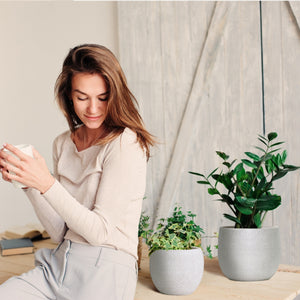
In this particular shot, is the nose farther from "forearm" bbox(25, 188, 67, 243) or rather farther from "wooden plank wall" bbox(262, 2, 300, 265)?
"wooden plank wall" bbox(262, 2, 300, 265)

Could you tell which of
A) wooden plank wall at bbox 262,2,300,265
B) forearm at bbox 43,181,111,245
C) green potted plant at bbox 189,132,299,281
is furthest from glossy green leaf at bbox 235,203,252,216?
wooden plank wall at bbox 262,2,300,265

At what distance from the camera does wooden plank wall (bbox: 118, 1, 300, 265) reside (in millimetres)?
3023

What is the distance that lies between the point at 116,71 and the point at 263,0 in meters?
1.82

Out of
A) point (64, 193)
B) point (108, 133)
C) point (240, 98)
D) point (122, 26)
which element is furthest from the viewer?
point (122, 26)

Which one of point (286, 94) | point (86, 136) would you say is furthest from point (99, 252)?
point (286, 94)

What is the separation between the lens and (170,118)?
3570 mm

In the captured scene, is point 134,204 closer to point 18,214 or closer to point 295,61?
point 295,61

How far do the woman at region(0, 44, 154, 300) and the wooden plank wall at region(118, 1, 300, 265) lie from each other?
1642 mm

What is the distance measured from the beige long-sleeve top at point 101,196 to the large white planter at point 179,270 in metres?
0.10

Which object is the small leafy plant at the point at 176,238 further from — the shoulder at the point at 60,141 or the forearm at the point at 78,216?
the shoulder at the point at 60,141

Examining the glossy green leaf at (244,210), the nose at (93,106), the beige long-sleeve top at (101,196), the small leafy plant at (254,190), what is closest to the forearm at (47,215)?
the beige long-sleeve top at (101,196)

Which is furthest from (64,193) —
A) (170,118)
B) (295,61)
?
(170,118)

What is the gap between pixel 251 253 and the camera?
1.64 metres

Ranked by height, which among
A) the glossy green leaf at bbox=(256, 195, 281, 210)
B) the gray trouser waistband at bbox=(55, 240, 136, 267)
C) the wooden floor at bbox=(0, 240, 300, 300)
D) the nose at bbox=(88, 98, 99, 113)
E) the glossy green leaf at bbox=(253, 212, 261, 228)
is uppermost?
the nose at bbox=(88, 98, 99, 113)
